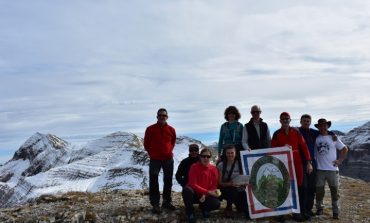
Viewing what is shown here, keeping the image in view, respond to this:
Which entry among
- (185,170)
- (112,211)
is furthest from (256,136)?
(112,211)

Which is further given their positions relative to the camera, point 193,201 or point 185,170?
point 185,170

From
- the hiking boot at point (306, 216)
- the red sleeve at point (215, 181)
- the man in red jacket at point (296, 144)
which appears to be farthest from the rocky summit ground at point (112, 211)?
the man in red jacket at point (296, 144)

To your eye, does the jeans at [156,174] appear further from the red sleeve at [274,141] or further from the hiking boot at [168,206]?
the red sleeve at [274,141]

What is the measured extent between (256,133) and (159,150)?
10.9 feet

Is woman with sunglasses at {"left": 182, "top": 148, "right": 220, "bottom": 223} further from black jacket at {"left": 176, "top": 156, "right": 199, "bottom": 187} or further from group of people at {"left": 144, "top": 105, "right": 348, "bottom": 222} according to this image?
black jacket at {"left": 176, "top": 156, "right": 199, "bottom": 187}

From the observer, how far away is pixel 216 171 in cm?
1421

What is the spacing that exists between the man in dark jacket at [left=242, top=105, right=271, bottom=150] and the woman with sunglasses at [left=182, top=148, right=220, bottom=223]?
4.87ft

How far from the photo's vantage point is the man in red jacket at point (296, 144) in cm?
1440

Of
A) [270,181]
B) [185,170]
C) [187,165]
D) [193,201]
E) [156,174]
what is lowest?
[193,201]

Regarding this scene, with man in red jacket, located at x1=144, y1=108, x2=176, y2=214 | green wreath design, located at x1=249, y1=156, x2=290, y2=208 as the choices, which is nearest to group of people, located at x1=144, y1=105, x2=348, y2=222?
man in red jacket, located at x1=144, y1=108, x2=176, y2=214

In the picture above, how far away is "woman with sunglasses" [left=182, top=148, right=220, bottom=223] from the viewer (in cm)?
1383

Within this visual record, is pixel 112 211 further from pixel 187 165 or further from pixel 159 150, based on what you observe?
pixel 187 165

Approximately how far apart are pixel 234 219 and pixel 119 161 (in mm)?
152079

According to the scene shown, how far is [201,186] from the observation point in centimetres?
1398
